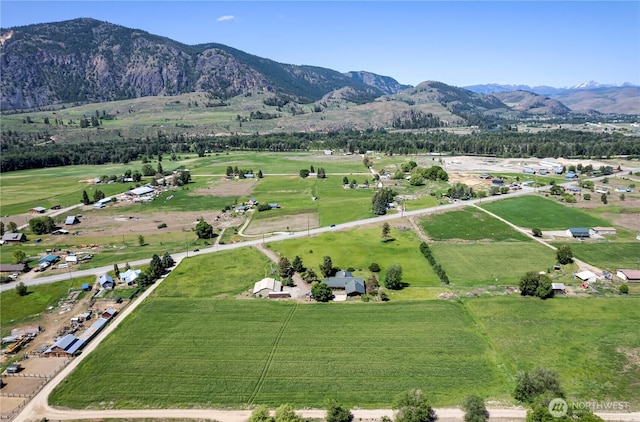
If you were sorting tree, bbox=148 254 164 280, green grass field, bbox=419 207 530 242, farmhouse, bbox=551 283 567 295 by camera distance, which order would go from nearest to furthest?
farmhouse, bbox=551 283 567 295 → tree, bbox=148 254 164 280 → green grass field, bbox=419 207 530 242

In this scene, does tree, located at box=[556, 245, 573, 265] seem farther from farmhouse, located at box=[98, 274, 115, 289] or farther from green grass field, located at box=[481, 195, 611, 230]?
farmhouse, located at box=[98, 274, 115, 289]

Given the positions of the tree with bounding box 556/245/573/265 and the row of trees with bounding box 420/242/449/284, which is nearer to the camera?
the row of trees with bounding box 420/242/449/284

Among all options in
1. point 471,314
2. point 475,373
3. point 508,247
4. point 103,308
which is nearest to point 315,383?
point 475,373

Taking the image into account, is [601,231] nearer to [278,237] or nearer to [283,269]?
[283,269]

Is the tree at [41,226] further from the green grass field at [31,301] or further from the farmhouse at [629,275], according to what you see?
the farmhouse at [629,275]

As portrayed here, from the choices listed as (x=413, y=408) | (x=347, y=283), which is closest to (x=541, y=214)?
(x=347, y=283)

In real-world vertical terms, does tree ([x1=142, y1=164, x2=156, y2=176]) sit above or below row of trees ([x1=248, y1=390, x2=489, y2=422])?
above

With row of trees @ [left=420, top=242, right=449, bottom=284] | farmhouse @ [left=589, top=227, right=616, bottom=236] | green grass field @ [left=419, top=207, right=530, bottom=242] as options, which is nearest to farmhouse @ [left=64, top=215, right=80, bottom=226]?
row of trees @ [left=420, top=242, right=449, bottom=284]
